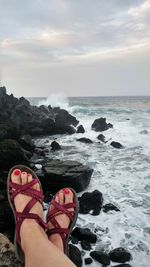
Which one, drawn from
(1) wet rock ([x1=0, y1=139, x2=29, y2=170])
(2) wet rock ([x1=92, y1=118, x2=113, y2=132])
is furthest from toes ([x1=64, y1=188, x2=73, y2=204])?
(2) wet rock ([x1=92, y1=118, x2=113, y2=132])

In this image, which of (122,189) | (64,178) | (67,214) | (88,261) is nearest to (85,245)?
(88,261)

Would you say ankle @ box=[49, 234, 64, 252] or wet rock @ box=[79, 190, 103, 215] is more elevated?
ankle @ box=[49, 234, 64, 252]

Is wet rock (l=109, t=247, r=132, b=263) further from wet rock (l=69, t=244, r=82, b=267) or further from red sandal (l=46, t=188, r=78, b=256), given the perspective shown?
red sandal (l=46, t=188, r=78, b=256)

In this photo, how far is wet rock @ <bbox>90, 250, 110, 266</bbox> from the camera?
4105 millimetres

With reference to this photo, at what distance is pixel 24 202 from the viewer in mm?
3074

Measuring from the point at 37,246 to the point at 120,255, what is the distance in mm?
2144

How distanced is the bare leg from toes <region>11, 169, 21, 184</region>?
0.34m

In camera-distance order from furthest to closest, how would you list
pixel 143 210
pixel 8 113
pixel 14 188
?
1. pixel 8 113
2. pixel 143 210
3. pixel 14 188

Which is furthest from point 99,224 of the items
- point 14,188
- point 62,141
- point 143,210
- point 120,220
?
point 62,141

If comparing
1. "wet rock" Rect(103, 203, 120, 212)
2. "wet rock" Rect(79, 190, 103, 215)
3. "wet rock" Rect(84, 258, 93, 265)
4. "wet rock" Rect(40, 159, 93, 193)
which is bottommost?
"wet rock" Rect(84, 258, 93, 265)

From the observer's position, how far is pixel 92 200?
5.80 m

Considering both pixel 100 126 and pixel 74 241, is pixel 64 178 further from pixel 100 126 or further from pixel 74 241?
pixel 100 126

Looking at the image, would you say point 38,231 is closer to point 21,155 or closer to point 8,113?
point 21,155

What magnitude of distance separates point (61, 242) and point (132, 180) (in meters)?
4.71
